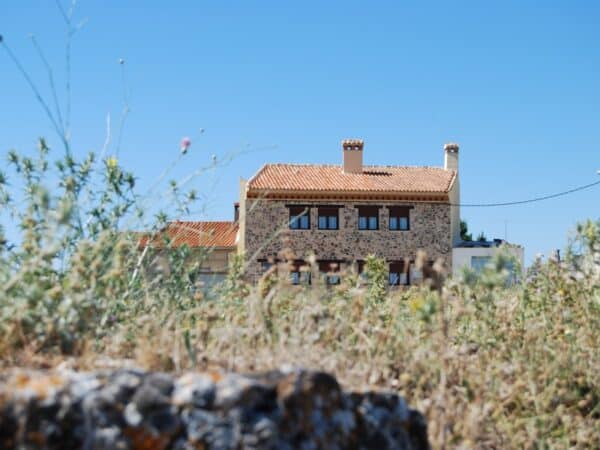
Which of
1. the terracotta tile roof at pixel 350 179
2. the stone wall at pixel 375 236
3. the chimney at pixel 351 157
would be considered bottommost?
the stone wall at pixel 375 236

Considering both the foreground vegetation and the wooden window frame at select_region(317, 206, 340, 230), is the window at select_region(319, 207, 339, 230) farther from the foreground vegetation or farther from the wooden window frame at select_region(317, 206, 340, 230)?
the foreground vegetation

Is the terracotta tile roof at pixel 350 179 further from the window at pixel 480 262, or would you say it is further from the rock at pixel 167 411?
the rock at pixel 167 411

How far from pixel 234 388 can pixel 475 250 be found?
3362 centimetres

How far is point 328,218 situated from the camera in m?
35.0

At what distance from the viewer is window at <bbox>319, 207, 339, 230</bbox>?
34906 millimetres

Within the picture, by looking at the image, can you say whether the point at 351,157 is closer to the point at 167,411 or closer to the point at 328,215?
the point at 328,215

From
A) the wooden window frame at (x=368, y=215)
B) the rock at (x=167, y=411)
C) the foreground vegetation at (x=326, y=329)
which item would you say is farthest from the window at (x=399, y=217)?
the rock at (x=167, y=411)

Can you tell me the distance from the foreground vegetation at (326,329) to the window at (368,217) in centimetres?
2967

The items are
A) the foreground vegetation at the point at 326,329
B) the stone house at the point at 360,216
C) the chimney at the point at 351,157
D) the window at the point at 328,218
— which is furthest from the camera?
the chimney at the point at 351,157

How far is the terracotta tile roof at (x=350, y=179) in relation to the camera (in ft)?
113

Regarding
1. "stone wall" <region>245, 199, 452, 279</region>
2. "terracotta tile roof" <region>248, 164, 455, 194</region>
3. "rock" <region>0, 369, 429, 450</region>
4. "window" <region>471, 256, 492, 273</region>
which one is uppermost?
"terracotta tile roof" <region>248, 164, 455, 194</region>

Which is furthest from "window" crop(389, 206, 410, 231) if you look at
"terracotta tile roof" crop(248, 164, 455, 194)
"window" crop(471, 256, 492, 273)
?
"window" crop(471, 256, 492, 273)

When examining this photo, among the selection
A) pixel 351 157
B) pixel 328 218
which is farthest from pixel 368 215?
pixel 351 157

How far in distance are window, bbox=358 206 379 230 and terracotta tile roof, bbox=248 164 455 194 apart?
0.86 m
